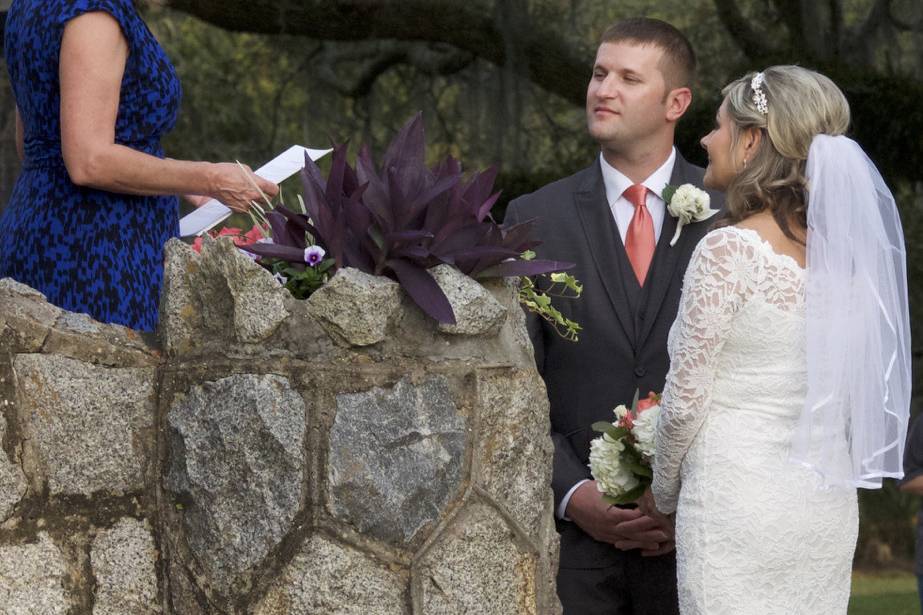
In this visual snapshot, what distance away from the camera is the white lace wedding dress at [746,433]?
11.3ft

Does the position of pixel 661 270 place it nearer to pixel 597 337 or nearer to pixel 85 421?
pixel 597 337

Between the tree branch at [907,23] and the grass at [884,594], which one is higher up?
the tree branch at [907,23]

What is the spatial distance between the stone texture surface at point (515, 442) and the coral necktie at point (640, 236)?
4.43ft

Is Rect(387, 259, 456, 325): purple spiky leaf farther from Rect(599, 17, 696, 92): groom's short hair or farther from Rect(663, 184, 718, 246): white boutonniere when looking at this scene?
Rect(599, 17, 696, 92): groom's short hair

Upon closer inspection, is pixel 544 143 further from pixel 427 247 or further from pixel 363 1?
pixel 427 247

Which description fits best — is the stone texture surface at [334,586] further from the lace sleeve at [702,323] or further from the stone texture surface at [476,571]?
the lace sleeve at [702,323]

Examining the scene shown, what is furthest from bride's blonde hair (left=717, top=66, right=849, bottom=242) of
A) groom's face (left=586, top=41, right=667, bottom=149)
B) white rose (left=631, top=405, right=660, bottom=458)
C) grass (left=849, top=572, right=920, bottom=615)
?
grass (left=849, top=572, right=920, bottom=615)

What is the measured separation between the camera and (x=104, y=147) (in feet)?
11.3

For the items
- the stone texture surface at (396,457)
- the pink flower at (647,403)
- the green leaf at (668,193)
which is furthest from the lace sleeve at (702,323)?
the green leaf at (668,193)

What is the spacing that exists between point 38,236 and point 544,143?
7453 millimetres

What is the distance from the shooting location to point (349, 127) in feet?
35.3

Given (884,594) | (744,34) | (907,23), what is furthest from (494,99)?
(884,594)

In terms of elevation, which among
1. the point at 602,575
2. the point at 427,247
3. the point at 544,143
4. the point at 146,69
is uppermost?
the point at 544,143

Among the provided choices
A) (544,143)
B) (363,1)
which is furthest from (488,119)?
(363,1)
